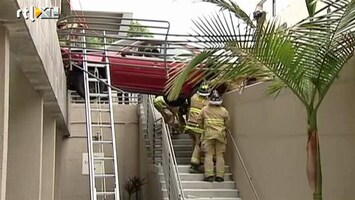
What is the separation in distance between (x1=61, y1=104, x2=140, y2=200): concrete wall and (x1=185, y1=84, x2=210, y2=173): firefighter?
3.56 metres

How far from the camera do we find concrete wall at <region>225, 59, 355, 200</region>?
606cm

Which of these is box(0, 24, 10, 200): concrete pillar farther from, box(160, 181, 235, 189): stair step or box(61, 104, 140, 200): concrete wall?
box(61, 104, 140, 200): concrete wall

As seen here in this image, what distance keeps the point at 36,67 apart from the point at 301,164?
359cm

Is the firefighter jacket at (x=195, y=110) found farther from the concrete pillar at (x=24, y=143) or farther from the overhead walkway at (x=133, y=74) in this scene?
the concrete pillar at (x=24, y=143)

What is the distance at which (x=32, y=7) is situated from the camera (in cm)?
409

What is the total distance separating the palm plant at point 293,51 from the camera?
17.4 ft

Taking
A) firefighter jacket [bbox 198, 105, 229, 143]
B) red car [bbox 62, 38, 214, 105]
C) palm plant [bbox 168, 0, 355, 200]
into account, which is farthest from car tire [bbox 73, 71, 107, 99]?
palm plant [bbox 168, 0, 355, 200]

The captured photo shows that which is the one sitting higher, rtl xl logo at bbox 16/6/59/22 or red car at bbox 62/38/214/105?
red car at bbox 62/38/214/105

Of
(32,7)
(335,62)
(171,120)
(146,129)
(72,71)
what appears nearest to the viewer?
(32,7)

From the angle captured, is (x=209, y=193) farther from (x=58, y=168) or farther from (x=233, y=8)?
(x=233, y=8)

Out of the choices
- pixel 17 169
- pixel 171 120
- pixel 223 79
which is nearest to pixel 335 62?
pixel 223 79

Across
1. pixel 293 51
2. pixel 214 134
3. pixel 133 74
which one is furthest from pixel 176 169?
pixel 293 51

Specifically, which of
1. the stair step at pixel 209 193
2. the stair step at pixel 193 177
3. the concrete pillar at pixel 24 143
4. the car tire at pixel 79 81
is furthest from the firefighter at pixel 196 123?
the concrete pillar at pixel 24 143

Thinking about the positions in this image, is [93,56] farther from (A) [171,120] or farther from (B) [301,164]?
(B) [301,164]
